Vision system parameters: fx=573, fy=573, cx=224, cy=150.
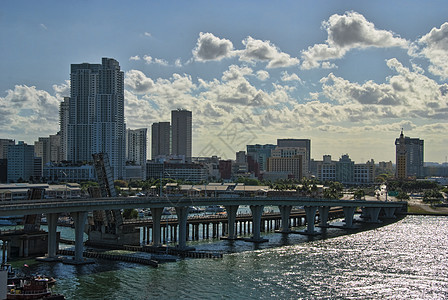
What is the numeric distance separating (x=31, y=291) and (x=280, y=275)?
3310 centimetres

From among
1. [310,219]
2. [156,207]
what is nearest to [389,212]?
[310,219]

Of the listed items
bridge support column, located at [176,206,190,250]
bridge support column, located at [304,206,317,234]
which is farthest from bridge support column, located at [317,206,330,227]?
bridge support column, located at [176,206,190,250]

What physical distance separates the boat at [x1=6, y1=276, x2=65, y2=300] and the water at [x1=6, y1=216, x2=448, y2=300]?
492 cm

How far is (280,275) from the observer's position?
7719cm

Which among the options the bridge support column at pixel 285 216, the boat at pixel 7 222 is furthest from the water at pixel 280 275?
the boat at pixel 7 222

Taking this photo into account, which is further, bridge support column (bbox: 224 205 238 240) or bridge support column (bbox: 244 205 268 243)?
bridge support column (bbox: 224 205 238 240)

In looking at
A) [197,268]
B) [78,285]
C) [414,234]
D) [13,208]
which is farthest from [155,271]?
[414,234]

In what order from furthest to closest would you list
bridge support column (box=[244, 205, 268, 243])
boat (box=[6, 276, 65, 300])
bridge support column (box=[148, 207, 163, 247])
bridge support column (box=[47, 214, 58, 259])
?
bridge support column (box=[244, 205, 268, 243]) → bridge support column (box=[148, 207, 163, 247]) → bridge support column (box=[47, 214, 58, 259]) → boat (box=[6, 276, 65, 300])

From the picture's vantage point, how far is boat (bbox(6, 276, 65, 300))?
2274 inches

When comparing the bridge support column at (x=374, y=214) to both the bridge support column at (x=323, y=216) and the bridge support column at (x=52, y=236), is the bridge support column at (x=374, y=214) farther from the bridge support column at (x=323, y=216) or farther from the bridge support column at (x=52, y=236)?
the bridge support column at (x=52, y=236)

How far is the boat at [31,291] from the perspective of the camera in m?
57.8

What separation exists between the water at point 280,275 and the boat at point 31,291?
492 centimetres

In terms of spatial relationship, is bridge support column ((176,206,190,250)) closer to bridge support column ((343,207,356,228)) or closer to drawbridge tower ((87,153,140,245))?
drawbridge tower ((87,153,140,245))

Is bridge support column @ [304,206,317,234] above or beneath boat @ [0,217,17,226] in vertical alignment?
above
